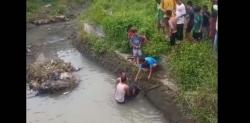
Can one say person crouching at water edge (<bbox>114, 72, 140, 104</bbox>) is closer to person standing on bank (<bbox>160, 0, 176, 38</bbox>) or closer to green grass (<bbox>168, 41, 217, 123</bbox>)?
green grass (<bbox>168, 41, 217, 123</bbox>)

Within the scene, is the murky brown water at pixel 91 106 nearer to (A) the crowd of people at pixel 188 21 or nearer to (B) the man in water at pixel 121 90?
(B) the man in water at pixel 121 90

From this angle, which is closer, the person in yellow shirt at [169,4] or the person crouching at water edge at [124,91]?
the person crouching at water edge at [124,91]

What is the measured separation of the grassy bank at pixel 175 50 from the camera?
9344 mm

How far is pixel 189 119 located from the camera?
9.41m

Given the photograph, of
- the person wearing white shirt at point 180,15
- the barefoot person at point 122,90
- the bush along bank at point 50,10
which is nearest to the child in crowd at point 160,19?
the person wearing white shirt at point 180,15

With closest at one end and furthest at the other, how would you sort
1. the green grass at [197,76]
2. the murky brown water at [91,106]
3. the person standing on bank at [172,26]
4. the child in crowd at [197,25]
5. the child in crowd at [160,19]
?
the green grass at [197,76], the murky brown water at [91,106], the child in crowd at [197,25], the person standing on bank at [172,26], the child in crowd at [160,19]

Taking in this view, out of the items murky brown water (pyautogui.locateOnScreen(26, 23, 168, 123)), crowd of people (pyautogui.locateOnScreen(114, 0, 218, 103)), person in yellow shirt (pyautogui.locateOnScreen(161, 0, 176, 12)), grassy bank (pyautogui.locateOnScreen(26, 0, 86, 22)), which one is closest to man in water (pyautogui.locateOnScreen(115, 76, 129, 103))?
crowd of people (pyautogui.locateOnScreen(114, 0, 218, 103))

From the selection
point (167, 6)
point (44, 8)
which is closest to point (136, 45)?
point (167, 6)

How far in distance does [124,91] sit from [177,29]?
6.23 feet

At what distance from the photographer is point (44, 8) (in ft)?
77.3

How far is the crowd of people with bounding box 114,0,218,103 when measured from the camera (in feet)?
36.5

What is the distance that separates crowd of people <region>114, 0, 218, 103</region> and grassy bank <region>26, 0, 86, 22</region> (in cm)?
1094
